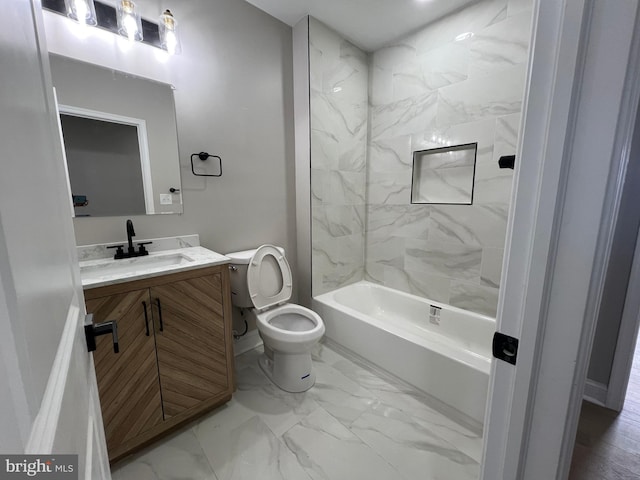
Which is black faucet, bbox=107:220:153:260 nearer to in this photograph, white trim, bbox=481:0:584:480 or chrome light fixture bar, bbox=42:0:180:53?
chrome light fixture bar, bbox=42:0:180:53

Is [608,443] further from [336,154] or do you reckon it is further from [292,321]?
[336,154]

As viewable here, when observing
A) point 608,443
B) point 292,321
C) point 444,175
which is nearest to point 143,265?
point 292,321

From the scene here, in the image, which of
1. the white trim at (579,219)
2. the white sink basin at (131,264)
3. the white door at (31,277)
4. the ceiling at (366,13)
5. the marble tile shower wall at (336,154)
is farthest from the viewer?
the marble tile shower wall at (336,154)

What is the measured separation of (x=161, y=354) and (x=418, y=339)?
153cm

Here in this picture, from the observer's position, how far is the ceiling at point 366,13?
187cm

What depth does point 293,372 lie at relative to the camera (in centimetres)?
175

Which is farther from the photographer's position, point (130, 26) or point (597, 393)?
point (597, 393)

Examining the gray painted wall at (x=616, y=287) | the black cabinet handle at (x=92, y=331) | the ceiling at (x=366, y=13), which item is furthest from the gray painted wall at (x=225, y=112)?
the gray painted wall at (x=616, y=287)

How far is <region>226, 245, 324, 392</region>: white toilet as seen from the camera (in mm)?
1687

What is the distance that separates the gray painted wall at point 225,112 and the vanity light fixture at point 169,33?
0.07 metres

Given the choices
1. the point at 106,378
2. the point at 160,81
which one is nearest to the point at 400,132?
the point at 160,81

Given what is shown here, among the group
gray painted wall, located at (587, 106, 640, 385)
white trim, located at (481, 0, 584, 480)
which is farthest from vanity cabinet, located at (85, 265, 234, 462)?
gray painted wall, located at (587, 106, 640, 385)

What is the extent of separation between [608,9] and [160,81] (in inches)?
76.8

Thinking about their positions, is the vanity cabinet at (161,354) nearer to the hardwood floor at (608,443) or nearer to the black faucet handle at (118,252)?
the black faucet handle at (118,252)
